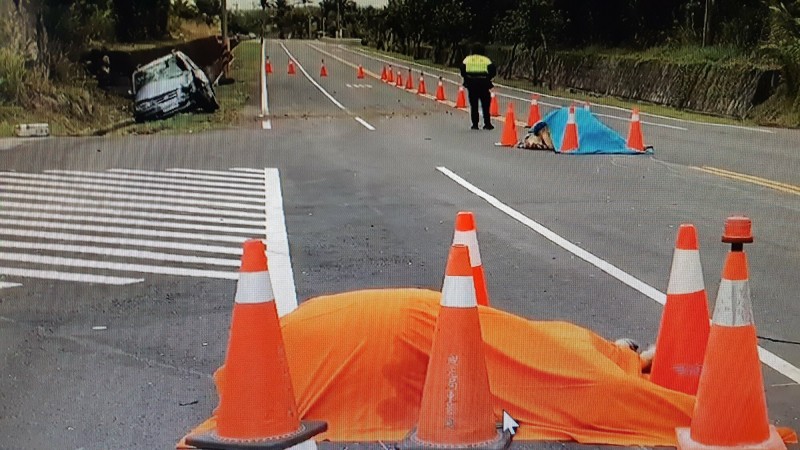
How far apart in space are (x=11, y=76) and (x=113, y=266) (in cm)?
1594

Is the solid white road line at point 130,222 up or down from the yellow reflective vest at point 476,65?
down

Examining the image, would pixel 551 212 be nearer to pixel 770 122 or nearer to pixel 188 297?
pixel 188 297

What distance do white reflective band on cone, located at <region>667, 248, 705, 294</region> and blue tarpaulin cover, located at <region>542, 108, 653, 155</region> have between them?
433 inches

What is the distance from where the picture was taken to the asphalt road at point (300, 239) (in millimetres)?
5083

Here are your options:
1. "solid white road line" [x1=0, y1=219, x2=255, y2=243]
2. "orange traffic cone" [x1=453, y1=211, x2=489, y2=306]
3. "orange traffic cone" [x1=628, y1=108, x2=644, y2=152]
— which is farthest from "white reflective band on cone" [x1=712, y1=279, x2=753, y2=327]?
"orange traffic cone" [x1=628, y1=108, x2=644, y2=152]

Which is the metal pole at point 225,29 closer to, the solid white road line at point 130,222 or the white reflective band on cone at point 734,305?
the solid white road line at point 130,222

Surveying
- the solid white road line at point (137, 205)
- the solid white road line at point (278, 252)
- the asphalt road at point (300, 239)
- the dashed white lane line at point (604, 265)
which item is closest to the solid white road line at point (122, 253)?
the asphalt road at point (300, 239)

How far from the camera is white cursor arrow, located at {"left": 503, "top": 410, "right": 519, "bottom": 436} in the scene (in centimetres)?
415

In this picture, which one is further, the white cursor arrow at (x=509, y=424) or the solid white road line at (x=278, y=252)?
the solid white road line at (x=278, y=252)

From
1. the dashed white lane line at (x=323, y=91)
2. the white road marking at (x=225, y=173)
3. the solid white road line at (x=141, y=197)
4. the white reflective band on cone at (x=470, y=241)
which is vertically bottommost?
the dashed white lane line at (x=323, y=91)

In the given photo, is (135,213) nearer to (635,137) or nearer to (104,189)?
(104,189)

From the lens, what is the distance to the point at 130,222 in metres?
10.1

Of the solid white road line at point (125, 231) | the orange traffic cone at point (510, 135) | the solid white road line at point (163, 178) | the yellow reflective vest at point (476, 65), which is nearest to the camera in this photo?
the solid white road line at point (125, 231)

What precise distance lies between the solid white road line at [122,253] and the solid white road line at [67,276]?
0.69m
